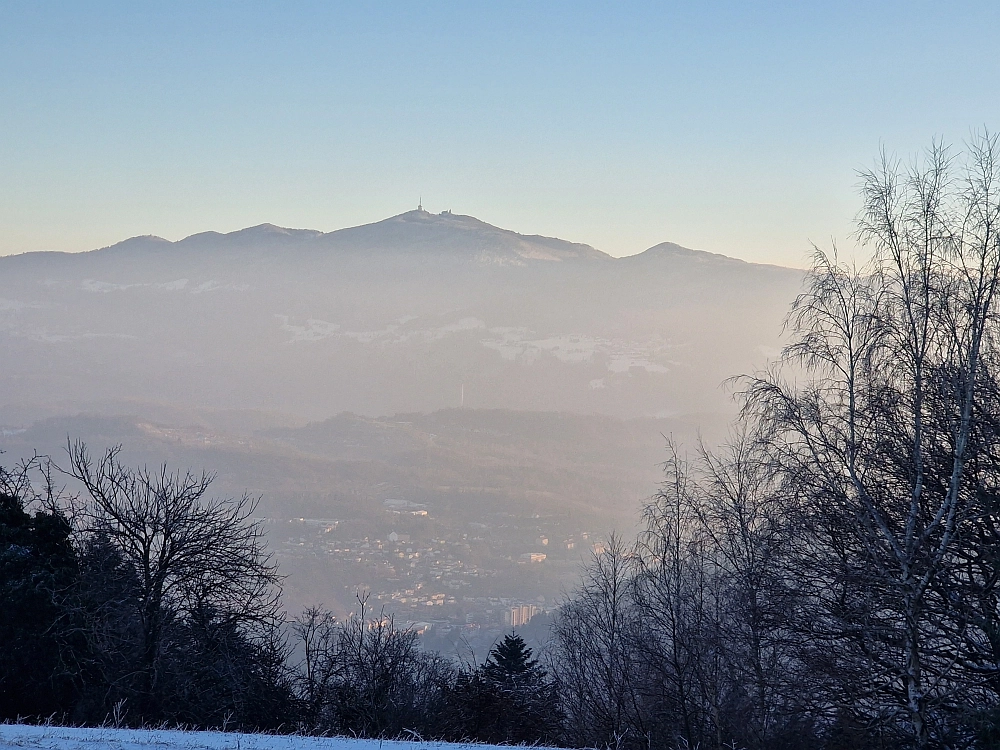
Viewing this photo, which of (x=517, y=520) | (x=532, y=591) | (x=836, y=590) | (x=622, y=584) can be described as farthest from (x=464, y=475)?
(x=836, y=590)

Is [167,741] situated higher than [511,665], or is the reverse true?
[167,741]

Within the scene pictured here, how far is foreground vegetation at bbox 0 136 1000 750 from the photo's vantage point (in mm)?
11109

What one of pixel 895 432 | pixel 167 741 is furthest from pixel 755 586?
pixel 167 741

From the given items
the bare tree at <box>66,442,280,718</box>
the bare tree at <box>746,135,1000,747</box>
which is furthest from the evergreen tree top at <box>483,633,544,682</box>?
the bare tree at <box>746,135,1000,747</box>

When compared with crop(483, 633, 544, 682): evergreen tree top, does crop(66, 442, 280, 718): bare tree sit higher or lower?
higher

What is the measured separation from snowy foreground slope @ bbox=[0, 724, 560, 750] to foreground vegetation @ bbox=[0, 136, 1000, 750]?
108 inches

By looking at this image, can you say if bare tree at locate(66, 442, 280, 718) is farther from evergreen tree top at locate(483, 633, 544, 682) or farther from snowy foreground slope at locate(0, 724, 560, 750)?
snowy foreground slope at locate(0, 724, 560, 750)

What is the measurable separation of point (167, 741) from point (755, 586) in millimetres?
9068

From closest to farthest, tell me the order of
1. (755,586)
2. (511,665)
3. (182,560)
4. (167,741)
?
(167,741) < (755,586) < (182,560) < (511,665)

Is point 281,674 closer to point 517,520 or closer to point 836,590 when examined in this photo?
point 836,590

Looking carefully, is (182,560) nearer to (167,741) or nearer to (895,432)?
(167,741)

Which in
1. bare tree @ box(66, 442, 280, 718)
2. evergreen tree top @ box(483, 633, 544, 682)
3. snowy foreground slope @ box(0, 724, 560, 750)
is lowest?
evergreen tree top @ box(483, 633, 544, 682)

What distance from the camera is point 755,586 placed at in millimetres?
13609

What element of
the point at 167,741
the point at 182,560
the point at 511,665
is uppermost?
the point at 182,560
